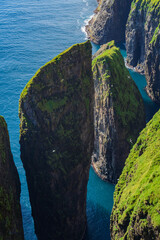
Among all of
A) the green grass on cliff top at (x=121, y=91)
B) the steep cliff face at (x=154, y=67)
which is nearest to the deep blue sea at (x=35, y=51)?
the steep cliff face at (x=154, y=67)

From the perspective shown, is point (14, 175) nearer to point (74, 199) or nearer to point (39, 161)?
point (39, 161)

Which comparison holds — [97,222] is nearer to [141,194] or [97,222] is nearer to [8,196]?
[8,196]

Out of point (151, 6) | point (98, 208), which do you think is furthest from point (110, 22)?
point (98, 208)

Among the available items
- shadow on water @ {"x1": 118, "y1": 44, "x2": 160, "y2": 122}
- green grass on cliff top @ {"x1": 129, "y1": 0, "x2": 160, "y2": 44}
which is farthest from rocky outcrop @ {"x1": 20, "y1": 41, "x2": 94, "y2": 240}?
green grass on cliff top @ {"x1": 129, "y1": 0, "x2": 160, "y2": 44}

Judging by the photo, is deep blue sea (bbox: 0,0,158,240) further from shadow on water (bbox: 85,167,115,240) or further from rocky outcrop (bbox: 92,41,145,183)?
rocky outcrop (bbox: 92,41,145,183)

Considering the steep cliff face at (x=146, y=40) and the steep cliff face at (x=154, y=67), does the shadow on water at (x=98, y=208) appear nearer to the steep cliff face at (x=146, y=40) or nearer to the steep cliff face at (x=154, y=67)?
the steep cliff face at (x=154, y=67)
